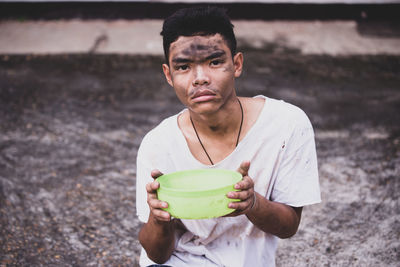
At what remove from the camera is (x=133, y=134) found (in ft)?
15.8

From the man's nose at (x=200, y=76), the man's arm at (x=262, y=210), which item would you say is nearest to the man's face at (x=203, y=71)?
the man's nose at (x=200, y=76)

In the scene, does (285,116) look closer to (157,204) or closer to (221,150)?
(221,150)

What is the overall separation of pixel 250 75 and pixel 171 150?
13.8 feet

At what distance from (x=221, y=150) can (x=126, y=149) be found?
2554 millimetres

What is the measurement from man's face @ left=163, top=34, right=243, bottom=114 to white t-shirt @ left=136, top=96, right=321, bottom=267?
0.67 feet

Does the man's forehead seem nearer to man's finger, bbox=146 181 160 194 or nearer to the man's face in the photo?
the man's face

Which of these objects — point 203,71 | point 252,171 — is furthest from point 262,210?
point 203,71

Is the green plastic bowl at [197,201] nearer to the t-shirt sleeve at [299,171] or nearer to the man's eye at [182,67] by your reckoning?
the t-shirt sleeve at [299,171]

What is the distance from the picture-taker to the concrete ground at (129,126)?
3256mm

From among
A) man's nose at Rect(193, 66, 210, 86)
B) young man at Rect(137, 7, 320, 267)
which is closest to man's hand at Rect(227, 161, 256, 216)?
young man at Rect(137, 7, 320, 267)

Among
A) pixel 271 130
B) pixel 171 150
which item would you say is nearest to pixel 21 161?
pixel 171 150

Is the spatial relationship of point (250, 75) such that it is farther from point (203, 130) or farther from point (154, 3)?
point (203, 130)

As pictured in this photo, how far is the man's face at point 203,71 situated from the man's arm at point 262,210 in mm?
411

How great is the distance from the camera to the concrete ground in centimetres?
326
